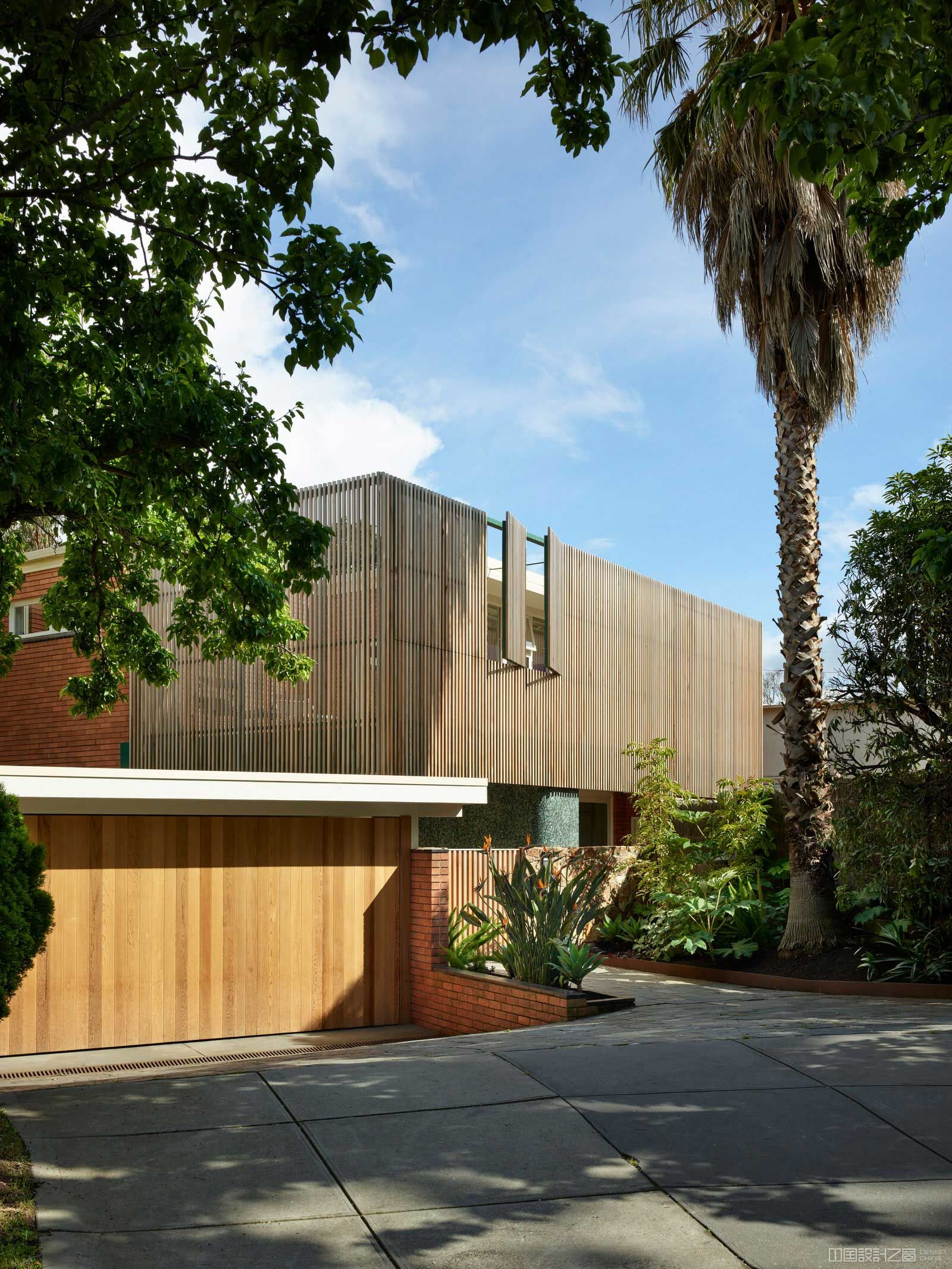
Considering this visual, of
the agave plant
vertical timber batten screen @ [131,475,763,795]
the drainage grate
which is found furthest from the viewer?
vertical timber batten screen @ [131,475,763,795]

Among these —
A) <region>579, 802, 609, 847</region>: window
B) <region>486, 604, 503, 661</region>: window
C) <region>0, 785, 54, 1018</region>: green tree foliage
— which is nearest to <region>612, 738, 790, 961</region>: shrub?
<region>486, 604, 503, 661</region>: window

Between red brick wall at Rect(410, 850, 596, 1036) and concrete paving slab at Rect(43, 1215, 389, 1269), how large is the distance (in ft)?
19.3

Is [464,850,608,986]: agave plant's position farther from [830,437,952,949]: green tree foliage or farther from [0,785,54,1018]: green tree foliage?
[0,785,54,1018]: green tree foliage

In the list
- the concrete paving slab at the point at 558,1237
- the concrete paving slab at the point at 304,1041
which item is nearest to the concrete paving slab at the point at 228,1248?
the concrete paving slab at the point at 558,1237

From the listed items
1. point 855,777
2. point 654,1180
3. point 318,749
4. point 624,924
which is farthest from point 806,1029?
point 318,749

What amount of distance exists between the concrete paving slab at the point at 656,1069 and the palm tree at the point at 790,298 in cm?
603

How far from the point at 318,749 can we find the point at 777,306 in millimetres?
8234

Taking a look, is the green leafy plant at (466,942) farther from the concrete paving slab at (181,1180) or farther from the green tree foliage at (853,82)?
the green tree foliage at (853,82)

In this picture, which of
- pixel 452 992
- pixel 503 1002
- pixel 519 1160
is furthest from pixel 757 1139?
pixel 452 992

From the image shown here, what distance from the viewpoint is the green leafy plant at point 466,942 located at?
1230 centimetres

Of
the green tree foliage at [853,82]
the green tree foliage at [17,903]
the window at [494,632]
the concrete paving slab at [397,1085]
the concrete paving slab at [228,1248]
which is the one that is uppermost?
the green tree foliage at [853,82]

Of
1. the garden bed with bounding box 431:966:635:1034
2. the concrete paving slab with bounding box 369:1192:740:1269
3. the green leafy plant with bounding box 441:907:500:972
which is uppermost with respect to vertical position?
the concrete paving slab with bounding box 369:1192:740:1269

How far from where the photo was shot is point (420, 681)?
15320 millimetres

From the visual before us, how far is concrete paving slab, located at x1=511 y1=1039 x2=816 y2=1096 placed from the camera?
22.6 ft
